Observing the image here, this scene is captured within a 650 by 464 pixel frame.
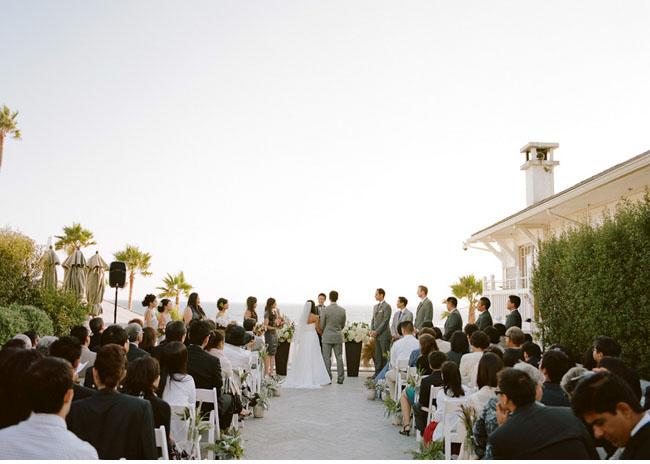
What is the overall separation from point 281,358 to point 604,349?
32.7ft

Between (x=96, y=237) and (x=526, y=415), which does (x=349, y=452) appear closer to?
(x=526, y=415)

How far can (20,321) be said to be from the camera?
487 inches

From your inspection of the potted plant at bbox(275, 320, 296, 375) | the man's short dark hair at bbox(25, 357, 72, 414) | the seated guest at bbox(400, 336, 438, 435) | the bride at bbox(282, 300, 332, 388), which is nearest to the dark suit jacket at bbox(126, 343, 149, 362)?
the seated guest at bbox(400, 336, 438, 435)

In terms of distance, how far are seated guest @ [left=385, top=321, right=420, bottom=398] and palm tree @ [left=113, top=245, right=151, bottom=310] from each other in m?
38.0

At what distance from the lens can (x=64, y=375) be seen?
110 inches

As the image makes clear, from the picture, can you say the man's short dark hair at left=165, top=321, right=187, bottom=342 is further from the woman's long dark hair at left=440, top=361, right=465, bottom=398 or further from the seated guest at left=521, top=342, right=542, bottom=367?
the seated guest at left=521, top=342, right=542, bottom=367

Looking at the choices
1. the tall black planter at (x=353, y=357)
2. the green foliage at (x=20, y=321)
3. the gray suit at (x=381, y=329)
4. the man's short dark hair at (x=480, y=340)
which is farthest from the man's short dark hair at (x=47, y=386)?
the tall black planter at (x=353, y=357)

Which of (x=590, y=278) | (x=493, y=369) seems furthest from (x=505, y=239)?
(x=493, y=369)

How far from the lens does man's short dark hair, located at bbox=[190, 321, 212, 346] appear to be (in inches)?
267

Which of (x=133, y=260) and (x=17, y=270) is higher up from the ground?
(x=133, y=260)

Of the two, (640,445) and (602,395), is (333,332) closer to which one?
(602,395)

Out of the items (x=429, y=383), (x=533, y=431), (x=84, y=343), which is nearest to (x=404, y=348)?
(x=429, y=383)

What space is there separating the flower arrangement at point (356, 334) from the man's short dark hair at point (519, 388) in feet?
36.3

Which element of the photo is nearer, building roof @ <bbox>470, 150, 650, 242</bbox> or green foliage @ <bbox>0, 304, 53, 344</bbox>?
building roof @ <bbox>470, 150, 650, 242</bbox>
